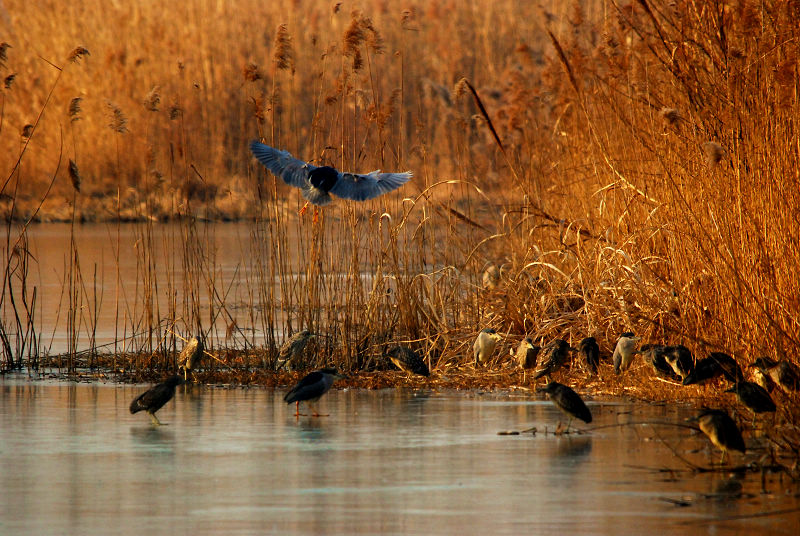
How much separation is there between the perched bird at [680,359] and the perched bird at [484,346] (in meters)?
1.49

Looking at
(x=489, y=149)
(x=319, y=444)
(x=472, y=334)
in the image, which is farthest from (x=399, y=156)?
(x=489, y=149)

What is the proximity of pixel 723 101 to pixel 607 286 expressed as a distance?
55.7 inches

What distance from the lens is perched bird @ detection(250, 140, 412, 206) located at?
8086mm

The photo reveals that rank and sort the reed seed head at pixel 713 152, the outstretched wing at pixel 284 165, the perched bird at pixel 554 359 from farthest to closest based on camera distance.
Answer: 1. the outstretched wing at pixel 284 165
2. the perched bird at pixel 554 359
3. the reed seed head at pixel 713 152

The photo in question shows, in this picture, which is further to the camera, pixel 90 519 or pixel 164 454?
pixel 164 454

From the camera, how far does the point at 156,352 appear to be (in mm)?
8617

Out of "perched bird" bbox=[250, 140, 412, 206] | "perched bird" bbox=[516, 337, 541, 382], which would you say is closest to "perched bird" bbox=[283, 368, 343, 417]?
"perched bird" bbox=[516, 337, 541, 382]

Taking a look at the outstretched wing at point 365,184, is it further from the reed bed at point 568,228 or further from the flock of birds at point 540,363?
the reed bed at point 568,228

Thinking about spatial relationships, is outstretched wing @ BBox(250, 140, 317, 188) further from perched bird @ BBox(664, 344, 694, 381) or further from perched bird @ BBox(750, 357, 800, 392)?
perched bird @ BBox(750, 357, 800, 392)

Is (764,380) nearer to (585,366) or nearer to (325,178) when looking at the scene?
(585,366)

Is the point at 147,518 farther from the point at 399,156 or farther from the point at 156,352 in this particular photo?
the point at 399,156

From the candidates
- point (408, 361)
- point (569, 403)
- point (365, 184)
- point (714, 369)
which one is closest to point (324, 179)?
point (365, 184)

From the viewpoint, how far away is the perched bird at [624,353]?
742 centimetres

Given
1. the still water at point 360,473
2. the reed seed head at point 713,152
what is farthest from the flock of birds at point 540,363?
the reed seed head at point 713,152
